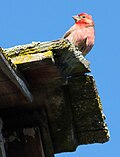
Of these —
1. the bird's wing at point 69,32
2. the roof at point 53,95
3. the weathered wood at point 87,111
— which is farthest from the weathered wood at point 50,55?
the bird's wing at point 69,32

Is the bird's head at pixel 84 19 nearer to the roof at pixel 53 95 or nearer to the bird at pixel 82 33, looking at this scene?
the bird at pixel 82 33

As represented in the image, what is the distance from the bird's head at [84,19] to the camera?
9.62 m

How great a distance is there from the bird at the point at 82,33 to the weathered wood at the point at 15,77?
13.6 ft

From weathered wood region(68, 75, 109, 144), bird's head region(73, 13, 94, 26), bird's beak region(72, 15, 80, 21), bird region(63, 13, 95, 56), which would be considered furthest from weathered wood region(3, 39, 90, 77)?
bird's beak region(72, 15, 80, 21)

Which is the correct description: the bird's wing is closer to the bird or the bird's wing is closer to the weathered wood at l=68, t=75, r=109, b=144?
the bird

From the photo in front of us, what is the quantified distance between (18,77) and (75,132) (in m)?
0.92

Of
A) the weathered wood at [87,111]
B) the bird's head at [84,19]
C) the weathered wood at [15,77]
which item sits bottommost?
the weathered wood at [87,111]

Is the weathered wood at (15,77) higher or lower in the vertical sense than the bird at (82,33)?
lower

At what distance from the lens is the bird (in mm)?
8333

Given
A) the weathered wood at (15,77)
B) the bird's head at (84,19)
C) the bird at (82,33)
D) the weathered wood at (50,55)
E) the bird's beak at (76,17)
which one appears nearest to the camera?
the weathered wood at (15,77)

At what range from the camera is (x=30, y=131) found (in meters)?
4.21

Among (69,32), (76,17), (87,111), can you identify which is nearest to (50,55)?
(87,111)

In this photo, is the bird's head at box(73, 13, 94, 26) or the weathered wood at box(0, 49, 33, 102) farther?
the bird's head at box(73, 13, 94, 26)

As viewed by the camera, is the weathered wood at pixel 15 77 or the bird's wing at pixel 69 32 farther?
the bird's wing at pixel 69 32
